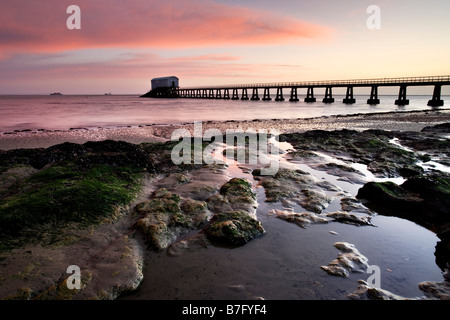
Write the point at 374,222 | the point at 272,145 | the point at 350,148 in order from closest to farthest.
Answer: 1. the point at 374,222
2. the point at 350,148
3. the point at 272,145

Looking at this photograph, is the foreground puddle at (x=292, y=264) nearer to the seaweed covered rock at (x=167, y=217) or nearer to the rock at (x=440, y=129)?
the seaweed covered rock at (x=167, y=217)

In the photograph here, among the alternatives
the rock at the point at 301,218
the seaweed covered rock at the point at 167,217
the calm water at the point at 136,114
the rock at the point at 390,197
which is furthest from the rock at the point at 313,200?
the calm water at the point at 136,114

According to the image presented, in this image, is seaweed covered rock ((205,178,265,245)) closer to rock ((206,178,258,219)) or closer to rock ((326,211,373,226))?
rock ((206,178,258,219))

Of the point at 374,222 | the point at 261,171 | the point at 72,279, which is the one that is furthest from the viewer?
the point at 261,171

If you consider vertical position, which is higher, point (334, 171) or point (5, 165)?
point (5, 165)

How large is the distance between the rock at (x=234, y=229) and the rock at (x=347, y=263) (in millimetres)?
1316

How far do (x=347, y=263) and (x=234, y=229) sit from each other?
1853 mm

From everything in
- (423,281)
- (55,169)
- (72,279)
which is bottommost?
(423,281)

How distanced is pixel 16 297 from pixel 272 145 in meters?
11.1

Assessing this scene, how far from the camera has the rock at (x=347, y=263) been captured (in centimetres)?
388

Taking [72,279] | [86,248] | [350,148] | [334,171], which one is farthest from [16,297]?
[350,148]

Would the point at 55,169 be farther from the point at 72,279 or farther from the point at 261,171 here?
the point at 261,171
